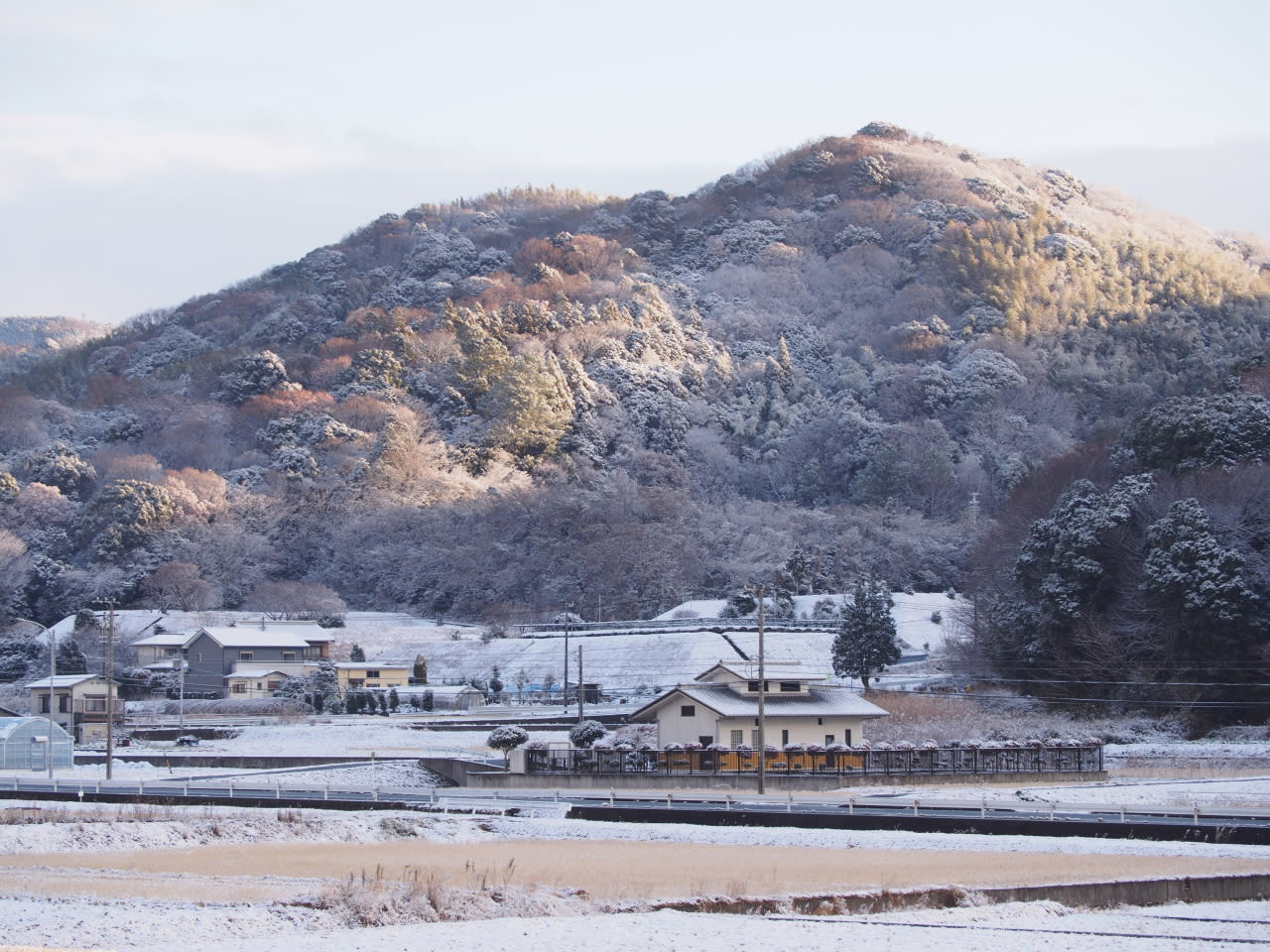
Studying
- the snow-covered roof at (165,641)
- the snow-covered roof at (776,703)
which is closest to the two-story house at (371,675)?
the snow-covered roof at (165,641)

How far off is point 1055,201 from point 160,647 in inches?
4336

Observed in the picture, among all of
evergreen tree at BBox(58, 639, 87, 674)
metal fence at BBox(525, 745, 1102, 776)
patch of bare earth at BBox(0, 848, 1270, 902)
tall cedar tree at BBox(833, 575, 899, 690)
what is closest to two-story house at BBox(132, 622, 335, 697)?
evergreen tree at BBox(58, 639, 87, 674)

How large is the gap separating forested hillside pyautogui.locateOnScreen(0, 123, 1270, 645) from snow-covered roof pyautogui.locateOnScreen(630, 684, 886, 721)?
40.0ft

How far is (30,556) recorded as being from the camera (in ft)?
269

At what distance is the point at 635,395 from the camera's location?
10462 cm

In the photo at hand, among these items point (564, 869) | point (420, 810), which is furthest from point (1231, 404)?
point (564, 869)

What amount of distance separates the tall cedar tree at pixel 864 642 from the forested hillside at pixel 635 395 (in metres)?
4.80

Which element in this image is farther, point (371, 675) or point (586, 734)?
point (371, 675)

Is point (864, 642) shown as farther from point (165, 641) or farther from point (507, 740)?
point (165, 641)

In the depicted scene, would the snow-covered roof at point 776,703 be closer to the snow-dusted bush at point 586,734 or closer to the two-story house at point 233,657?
the snow-dusted bush at point 586,734

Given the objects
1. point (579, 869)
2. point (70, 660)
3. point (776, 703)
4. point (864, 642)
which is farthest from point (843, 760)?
point (70, 660)

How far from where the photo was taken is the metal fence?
121 feet

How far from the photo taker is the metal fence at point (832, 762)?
3681 centimetres

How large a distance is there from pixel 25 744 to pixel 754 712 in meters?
19.4
